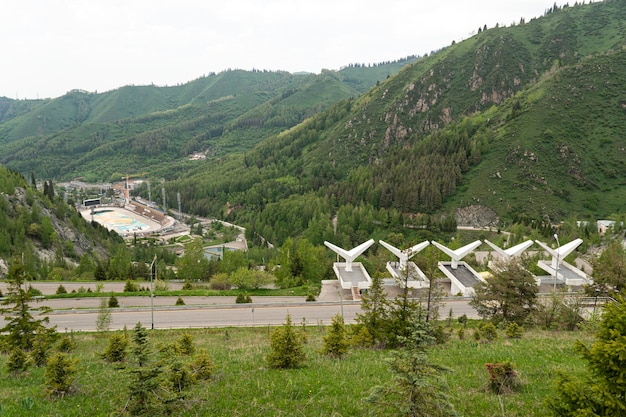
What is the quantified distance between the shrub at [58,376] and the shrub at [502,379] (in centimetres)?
1624

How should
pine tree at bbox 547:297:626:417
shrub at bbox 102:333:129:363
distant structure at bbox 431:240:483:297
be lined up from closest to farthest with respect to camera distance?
pine tree at bbox 547:297:626:417, shrub at bbox 102:333:129:363, distant structure at bbox 431:240:483:297

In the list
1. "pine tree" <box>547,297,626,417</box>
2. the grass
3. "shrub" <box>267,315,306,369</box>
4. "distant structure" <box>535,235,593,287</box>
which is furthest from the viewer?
"distant structure" <box>535,235,593,287</box>

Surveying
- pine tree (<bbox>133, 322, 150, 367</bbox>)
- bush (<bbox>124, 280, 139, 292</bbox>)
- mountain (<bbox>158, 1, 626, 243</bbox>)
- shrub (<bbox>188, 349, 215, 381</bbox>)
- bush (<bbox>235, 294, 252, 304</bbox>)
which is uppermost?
mountain (<bbox>158, 1, 626, 243</bbox>)

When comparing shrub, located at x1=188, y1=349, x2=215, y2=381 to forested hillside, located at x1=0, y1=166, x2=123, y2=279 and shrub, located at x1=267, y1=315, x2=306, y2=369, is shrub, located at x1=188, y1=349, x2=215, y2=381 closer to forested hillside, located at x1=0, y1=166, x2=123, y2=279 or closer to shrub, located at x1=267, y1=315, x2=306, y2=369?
shrub, located at x1=267, y1=315, x2=306, y2=369

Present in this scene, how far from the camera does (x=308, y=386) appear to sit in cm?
1590

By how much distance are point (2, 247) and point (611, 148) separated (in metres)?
156

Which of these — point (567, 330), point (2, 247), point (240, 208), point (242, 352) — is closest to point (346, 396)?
point (242, 352)

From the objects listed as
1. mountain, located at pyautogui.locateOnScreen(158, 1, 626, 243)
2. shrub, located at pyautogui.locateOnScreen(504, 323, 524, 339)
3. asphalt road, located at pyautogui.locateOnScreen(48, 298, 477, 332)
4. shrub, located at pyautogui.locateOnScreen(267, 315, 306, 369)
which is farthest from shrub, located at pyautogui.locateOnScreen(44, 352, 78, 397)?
mountain, located at pyautogui.locateOnScreen(158, 1, 626, 243)

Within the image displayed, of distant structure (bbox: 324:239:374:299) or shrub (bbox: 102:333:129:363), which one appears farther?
distant structure (bbox: 324:239:374:299)

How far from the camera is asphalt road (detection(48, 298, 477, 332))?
4247 cm

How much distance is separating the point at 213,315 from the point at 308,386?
32.0 metres

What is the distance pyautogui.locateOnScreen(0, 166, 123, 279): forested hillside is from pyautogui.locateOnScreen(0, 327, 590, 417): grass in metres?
63.2

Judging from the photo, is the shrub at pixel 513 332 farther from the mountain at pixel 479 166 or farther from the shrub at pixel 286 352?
the mountain at pixel 479 166

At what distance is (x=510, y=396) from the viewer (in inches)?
579
